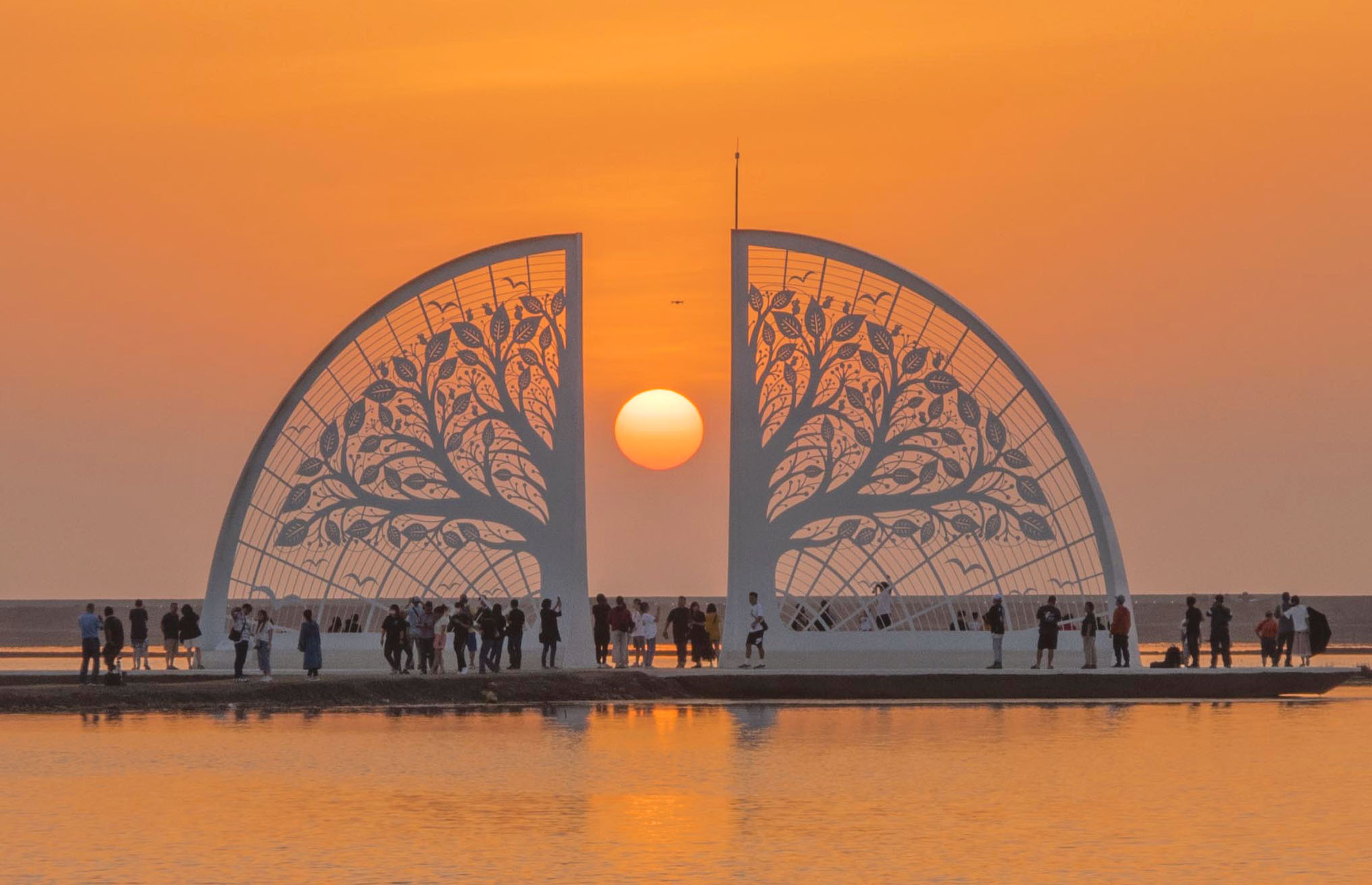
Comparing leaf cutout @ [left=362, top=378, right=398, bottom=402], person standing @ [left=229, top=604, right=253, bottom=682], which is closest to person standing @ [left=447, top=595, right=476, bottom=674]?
person standing @ [left=229, top=604, right=253, bottom=682]

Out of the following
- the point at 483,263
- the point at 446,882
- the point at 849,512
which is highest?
the point at 483,263

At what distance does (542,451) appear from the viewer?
33.6 m

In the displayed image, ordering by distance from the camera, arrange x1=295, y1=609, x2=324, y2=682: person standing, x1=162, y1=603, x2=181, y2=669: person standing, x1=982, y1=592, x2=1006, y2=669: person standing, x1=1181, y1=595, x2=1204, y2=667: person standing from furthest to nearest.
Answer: x1=162, y1=603, x2=181, y2=669: person standing, x1=1181, y1=595, x2=1204, y2=667: person standing, x1=982, y1=592, x2=1006, y2=669: person standing, x1=295, y1=609, x2=324, y2=682: person standing

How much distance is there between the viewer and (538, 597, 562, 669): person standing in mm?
31969

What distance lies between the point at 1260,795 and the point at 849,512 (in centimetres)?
1603

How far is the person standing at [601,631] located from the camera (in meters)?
33.5

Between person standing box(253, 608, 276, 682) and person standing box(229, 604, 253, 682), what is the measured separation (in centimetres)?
11

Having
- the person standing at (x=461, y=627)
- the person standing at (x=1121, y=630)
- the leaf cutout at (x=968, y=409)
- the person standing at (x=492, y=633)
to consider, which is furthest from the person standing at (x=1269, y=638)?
the person standing at (x=461, y=627)

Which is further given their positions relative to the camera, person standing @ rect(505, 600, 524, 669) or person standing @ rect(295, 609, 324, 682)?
person standing @ rect(505, 600, 524, 669)

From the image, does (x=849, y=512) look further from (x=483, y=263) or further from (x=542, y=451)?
(x=483, y=263)

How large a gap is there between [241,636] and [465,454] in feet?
17.0

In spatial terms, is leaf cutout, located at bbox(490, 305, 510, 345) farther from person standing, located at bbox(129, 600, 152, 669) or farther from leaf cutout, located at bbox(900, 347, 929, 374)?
person standing, located at bbox(129, 600, 152, 669)

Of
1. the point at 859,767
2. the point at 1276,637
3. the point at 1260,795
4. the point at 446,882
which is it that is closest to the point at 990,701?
the point at 1276,637

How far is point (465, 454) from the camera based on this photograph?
111 ft
